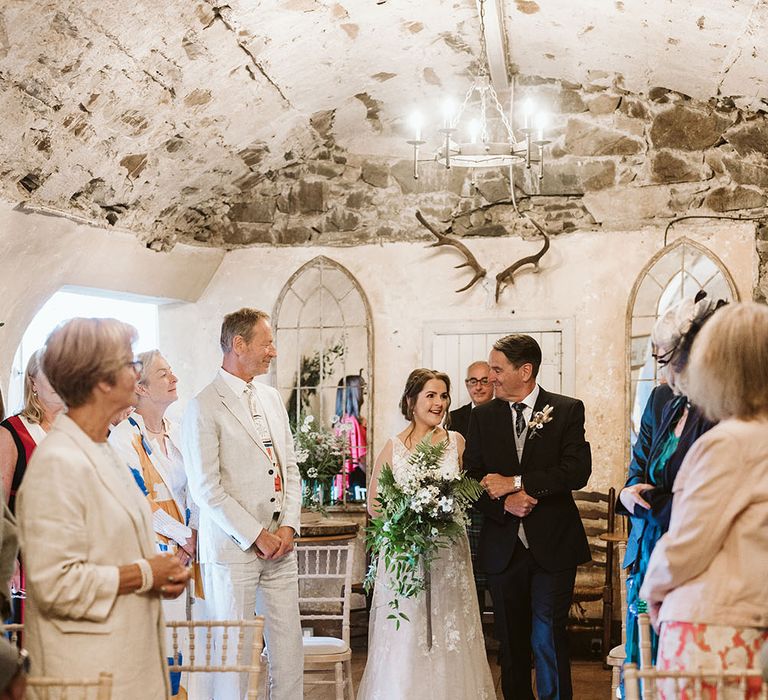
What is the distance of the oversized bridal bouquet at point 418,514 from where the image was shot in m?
4.62

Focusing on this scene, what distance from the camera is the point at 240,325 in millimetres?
4480

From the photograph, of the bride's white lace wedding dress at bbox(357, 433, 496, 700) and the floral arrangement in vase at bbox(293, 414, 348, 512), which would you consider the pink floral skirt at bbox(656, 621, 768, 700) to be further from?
the floral arrangement in vase at bbox(293, 414, 348, 512)

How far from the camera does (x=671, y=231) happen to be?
22.0 ft

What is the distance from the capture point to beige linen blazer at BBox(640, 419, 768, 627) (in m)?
2.38

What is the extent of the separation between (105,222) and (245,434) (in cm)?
231

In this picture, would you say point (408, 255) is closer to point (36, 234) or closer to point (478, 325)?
point (478, 325)

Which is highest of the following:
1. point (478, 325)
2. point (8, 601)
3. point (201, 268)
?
point (201, 268)

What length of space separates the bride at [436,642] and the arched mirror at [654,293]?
7.14 feet

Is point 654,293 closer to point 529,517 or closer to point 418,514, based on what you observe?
point 529,517

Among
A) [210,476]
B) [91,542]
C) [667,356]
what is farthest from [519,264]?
[91,542]

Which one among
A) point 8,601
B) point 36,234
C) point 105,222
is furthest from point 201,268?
point 8,601

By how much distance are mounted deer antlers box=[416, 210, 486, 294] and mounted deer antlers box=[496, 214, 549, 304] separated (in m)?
0.13

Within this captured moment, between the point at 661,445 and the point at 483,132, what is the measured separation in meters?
2.99

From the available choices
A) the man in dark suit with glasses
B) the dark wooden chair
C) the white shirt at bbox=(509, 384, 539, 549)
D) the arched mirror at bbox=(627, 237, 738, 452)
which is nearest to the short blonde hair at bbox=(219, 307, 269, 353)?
the white shirt at bbox=(509, 384, 539, 549)
